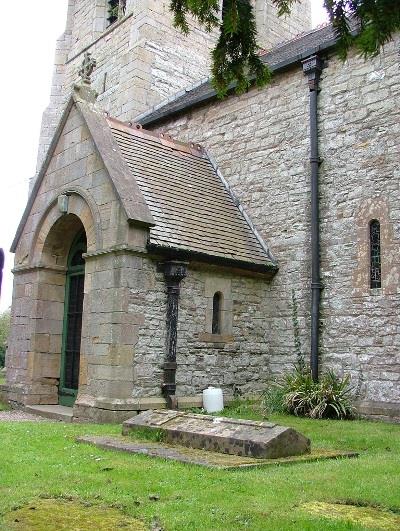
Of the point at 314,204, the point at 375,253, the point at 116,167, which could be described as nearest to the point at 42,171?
the point at 116,167

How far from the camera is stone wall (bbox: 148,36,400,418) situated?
10.6m

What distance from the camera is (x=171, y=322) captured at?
10594 millimetres

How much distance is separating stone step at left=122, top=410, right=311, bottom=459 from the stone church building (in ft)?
7.84

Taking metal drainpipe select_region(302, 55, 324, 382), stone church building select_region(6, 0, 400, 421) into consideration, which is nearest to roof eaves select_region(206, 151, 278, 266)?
stone church building select_region(6, 0, 400, 421)

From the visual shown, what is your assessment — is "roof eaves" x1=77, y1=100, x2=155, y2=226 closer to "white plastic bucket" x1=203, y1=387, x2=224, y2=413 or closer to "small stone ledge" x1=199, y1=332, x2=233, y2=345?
"small stone ledge" x1=199, y1=332, x2=233, y2=345

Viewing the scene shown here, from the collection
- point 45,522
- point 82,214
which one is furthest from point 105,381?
point 45,522

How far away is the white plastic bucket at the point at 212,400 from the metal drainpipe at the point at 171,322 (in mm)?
670

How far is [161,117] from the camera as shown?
625 inches

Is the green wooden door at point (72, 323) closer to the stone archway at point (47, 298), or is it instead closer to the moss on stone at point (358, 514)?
the stone archway at point (47, 298)

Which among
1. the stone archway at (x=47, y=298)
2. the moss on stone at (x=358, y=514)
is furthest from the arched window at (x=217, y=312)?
the moss on stone at (x=358, y=514)

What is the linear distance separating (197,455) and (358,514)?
225 centimetres

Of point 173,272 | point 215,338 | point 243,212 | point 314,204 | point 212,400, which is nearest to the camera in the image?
point 173,272

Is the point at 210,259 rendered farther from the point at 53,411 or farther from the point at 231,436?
the point at 231,436

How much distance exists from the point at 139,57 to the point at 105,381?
1236 centimetres
